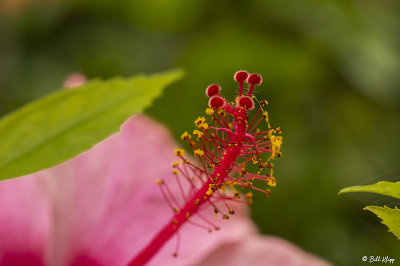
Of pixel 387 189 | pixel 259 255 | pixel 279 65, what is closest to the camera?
pixel 387 189

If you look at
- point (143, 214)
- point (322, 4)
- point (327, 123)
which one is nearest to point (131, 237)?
point (143, 214)

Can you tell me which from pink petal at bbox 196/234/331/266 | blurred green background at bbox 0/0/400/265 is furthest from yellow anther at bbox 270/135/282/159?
blurred green background at bbox 0/0/400/265

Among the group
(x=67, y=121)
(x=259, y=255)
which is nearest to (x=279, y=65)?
(x=259, y=255)

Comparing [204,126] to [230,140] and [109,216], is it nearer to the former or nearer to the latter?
[230,140]

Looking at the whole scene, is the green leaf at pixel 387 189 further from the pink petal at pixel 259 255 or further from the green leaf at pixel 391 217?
the pink petal at pixel 259 255

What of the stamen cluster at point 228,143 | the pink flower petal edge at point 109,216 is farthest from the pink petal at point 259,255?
the stamen cluster at point 228,143
